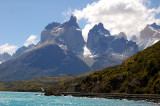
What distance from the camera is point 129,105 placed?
10869 centimetres

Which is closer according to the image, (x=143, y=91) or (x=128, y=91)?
(x=143, y=91)

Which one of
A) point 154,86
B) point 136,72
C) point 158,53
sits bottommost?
point 154,86

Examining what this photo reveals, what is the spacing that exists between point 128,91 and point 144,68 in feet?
72.5

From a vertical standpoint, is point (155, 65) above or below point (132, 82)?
above

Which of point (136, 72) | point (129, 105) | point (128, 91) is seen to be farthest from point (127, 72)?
point (129, 105)

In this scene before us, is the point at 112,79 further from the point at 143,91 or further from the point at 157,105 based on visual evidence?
the point at 157,105

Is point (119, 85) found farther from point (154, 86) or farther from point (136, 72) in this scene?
point (154, 86)

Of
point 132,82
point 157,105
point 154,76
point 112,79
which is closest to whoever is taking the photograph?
point 157,105

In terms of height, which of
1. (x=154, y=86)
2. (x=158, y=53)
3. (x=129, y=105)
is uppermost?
(x=158, y=53)

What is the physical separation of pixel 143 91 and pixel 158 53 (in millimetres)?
39922

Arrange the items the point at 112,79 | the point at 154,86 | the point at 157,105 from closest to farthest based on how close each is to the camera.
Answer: the point at 157,105 → the point at 154,86 → the point at 112,79

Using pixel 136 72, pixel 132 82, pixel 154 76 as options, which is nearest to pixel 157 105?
pixel 154 76

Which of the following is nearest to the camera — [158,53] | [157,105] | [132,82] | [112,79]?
[157,105]

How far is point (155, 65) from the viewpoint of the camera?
169625 millimetres
